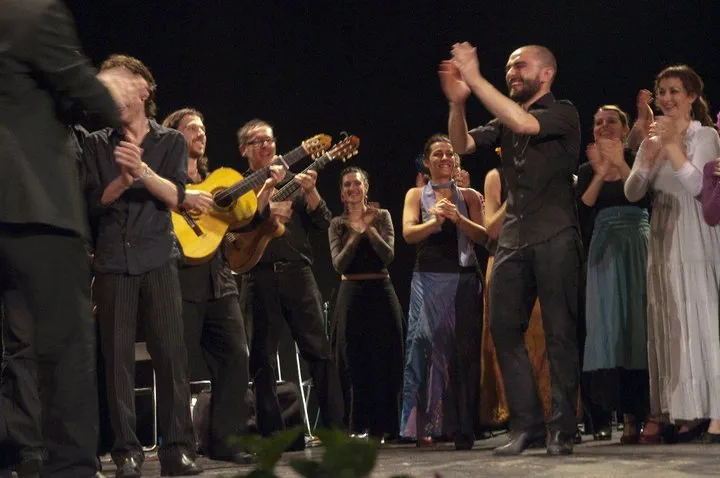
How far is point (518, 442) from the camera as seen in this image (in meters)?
4.29

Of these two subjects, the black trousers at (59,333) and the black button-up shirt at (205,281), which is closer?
the black trousers at (59,333)

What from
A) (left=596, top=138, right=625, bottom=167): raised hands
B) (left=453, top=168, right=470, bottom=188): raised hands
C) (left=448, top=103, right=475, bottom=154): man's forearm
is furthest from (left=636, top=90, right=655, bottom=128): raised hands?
(left=448, top=103, right=475, bottom=154): man's forearm

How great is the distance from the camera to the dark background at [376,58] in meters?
7.74

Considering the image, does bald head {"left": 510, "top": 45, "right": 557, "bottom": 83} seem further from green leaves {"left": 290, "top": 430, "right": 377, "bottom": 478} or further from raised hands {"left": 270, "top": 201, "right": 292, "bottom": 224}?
green leaves {"left": 290, "top": 430, "right": 377, "bottom": 478}

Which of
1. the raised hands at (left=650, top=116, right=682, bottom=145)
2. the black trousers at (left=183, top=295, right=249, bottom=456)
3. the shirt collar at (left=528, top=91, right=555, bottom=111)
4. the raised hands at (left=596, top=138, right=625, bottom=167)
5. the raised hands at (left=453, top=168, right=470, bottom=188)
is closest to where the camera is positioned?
the shirt collar at (left=528, top=91, right=555, bottom=111)

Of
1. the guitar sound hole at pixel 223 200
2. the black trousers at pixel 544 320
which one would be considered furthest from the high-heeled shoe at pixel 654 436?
the guitar sound hole at pixel 223 200

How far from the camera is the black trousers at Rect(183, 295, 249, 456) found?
4.62 m

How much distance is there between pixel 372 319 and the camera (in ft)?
19.5

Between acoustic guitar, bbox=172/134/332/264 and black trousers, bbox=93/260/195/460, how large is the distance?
562 mm

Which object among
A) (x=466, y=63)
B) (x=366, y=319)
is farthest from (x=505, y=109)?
(x=366, y=319)

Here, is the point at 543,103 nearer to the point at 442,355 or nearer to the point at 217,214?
the point at 442,355

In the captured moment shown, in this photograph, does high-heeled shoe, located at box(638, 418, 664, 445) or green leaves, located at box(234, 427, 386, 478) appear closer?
green leaves, located at box(234, 427, 386, 478)

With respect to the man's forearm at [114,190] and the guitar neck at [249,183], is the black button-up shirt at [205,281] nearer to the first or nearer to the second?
the guitar neck at [249,183]

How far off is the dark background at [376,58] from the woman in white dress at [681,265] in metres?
3.01
